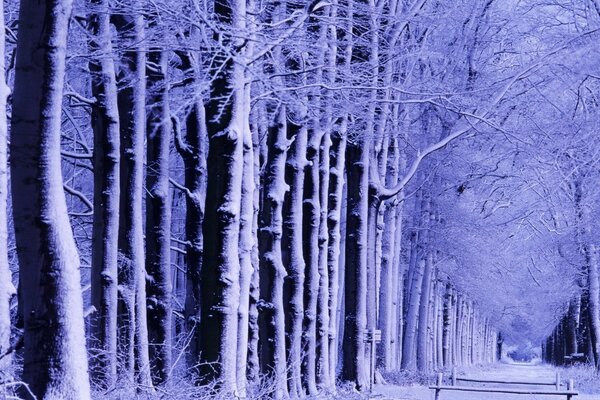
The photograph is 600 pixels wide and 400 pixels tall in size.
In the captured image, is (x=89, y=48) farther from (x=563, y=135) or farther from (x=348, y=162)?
(x=563, y=135)

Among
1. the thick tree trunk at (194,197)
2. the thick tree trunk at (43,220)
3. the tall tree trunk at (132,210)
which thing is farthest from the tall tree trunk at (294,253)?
the thick tree trunk at (43,220)

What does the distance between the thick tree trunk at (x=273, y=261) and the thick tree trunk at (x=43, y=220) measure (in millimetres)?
7964

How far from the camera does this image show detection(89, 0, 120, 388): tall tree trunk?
12.4 m

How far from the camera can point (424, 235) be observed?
1320 inches

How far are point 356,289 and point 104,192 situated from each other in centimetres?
717

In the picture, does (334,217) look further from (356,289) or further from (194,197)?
(194,197)

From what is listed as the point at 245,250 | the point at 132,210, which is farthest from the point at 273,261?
the point at 132,210

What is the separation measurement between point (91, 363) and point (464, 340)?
162ft

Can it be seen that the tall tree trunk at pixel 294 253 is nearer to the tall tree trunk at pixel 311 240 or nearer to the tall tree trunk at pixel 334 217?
the tall tree trunk at pixel 311 240

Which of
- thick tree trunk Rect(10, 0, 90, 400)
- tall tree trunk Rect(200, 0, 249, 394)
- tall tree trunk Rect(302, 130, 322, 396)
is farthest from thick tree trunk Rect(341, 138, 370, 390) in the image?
thick tree trunk Rect(10, 0, 90, 400)

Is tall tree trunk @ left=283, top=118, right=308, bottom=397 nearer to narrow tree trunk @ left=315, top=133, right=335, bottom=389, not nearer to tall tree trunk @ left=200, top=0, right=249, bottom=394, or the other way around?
narrow tree trunk @ left=315, top=133, right=335, bottom=389

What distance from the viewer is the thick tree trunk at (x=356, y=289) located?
1873 cm

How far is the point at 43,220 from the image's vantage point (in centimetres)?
673

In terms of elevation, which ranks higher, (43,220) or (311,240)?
(311,240)
